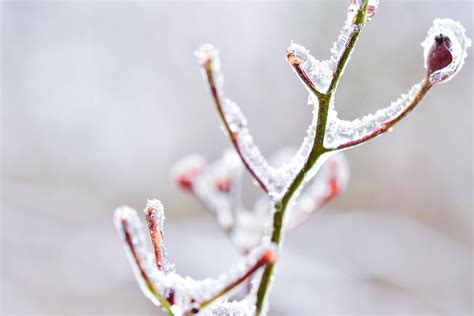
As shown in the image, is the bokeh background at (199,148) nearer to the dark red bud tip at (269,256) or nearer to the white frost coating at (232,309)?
the white frost coating at (232,309)

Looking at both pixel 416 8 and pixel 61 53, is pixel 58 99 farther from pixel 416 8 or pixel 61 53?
pixel 416 8

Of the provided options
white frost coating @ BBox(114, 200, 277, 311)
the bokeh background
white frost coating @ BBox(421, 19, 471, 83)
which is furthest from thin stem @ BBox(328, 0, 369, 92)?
the bokeh background

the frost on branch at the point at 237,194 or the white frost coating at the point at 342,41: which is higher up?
the frost on branch at the point at 237,194

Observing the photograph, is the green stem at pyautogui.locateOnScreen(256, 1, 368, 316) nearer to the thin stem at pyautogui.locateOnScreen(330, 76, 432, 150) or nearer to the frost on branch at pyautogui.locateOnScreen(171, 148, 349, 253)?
the thin stem at pyautogui.locateOnScreen(330, 76, 432, 150)

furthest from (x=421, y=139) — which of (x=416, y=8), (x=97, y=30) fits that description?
(x=97, y=30)

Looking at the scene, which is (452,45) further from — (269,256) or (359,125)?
(269,256)

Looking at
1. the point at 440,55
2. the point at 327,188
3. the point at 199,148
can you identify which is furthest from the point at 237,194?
the point at 199,148

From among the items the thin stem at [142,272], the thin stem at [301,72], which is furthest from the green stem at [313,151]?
the thin stem at [142,272]
